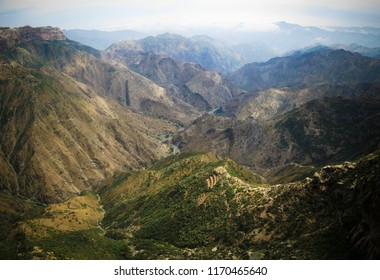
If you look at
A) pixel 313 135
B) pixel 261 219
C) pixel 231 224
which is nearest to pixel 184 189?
pixel 231 224

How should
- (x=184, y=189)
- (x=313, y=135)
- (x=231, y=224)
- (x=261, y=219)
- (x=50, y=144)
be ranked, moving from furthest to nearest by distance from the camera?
(x=313, y=135) < (x=50, y=144) < (x=184, y=189) < (x=231, y=224) < (x=261, y=219)

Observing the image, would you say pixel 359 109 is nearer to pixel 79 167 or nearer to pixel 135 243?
pixel 79 167

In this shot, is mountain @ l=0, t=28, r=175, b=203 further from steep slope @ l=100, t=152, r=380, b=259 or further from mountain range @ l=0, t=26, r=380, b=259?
steep slope @ l=100, t=152, r=380, b=259

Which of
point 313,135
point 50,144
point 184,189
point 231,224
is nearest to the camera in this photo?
point 231,224

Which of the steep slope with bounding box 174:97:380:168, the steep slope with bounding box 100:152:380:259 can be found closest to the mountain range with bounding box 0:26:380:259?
the steep slope with bounding box 100:152:380:259

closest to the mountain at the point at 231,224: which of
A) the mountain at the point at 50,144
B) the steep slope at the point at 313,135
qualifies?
the mountain at the point at 50,144

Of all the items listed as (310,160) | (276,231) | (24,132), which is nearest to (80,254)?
(276,231)

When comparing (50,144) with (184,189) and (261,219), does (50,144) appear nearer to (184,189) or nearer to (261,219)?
(184,189)

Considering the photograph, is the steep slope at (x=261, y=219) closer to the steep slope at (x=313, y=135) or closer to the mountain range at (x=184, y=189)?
the mountain range at (x=184, y=189)

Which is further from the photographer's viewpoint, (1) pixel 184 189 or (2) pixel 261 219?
(1) pixel 184 189
